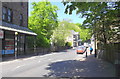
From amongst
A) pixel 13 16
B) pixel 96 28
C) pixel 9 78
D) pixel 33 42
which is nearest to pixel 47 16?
pixel 33 42

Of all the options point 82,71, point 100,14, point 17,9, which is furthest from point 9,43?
point 100,14

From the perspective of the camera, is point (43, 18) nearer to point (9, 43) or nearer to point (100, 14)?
point (9, 43)

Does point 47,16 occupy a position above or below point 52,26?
above

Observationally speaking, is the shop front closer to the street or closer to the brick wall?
the brick wall

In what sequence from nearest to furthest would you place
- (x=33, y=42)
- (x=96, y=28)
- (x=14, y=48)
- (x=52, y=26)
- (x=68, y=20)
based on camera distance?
(x=96, y=28)
(x=14, y=48)
(x=33, y=42)
(x=52, y=26)
(x=68, y=20)

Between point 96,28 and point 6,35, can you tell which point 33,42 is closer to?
point 6,35

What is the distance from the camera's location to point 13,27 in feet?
61.2

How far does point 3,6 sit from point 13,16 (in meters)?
2.50

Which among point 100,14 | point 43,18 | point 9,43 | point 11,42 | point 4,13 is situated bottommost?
point 9,43

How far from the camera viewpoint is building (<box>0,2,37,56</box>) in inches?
688

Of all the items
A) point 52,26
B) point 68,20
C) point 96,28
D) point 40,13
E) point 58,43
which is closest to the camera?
point 96,28

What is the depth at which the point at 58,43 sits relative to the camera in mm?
41031

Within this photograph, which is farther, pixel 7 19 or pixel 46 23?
pixel 46 23

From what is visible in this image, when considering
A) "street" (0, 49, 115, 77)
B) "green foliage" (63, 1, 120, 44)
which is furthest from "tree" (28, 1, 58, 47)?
"street" (0, 49, 115, 77)
